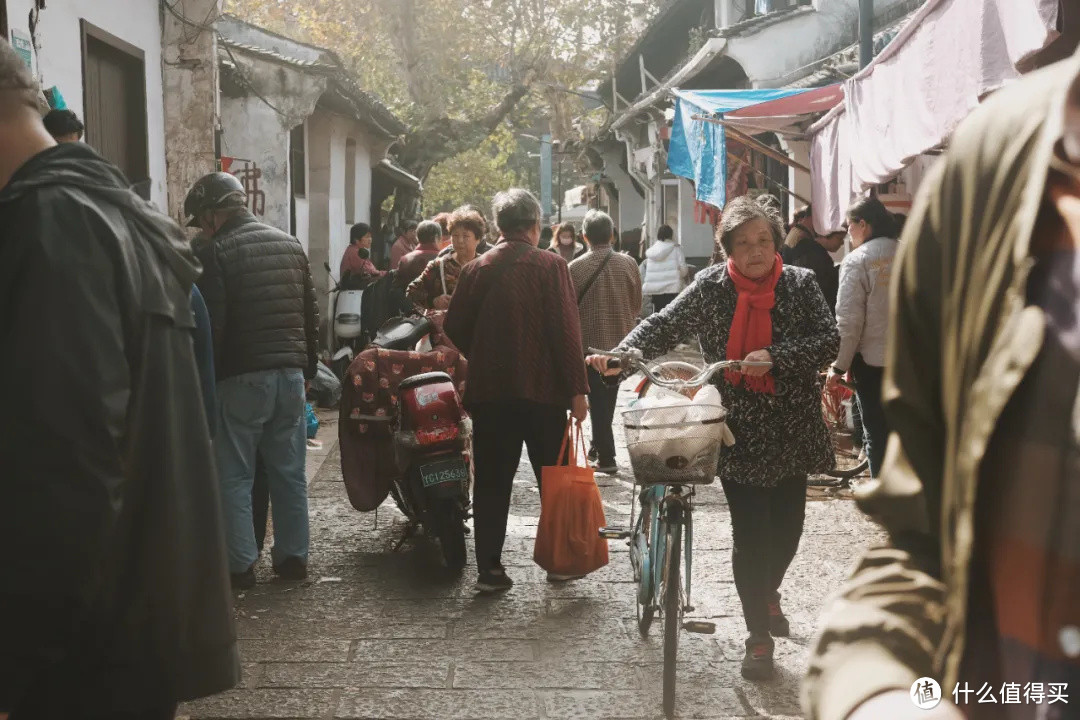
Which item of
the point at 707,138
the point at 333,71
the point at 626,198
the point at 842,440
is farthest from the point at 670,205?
the point at 842,440

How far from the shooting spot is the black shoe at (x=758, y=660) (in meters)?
5.17

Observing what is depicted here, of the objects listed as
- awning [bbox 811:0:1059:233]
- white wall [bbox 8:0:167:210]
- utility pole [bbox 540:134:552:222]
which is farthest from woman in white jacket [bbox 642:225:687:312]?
utility pole [bbox 540:134:552:222]

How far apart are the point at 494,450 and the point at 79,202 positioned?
4.36m

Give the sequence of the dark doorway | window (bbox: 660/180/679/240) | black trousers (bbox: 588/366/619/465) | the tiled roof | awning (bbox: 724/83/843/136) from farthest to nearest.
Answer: window (bbox: 660/180/679/240) → the tiled roof → awning (bbox: 724/83/843/136) → black trousers (bbox: 588/366/619/465) → the dark doorway

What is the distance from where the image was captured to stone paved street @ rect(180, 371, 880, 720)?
493 centimetres

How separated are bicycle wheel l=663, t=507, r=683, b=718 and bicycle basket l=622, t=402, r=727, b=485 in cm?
27

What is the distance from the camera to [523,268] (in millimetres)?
6566

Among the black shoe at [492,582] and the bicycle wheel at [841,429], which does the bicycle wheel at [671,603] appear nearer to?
the black shoe at [492,582]

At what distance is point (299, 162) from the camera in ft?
58.3

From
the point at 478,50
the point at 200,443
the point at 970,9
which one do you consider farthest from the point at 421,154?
the point at 200,443

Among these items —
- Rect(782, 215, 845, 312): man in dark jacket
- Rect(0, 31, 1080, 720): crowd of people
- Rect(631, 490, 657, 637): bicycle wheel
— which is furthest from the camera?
Rect(782, 215, 845, 312): man in dark jacket

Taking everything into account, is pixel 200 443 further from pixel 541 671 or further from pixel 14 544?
pixel 541 671

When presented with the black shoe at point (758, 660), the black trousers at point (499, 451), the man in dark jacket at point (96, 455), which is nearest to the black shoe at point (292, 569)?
the black trousers at point (499, 451)

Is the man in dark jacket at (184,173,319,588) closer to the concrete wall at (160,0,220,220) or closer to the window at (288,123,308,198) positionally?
the concrete wall at (160,0,220,220)
